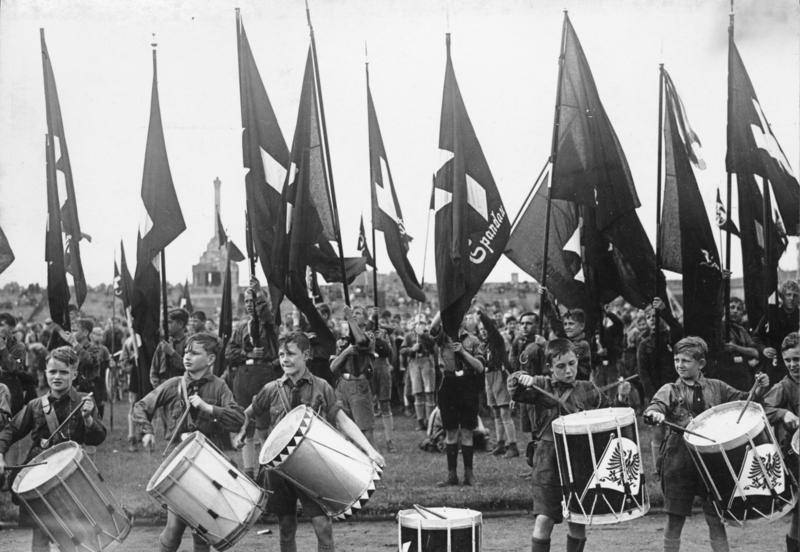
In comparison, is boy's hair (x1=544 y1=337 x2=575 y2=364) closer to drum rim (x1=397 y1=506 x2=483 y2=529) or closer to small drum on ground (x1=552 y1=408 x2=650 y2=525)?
small drum on ground (x1=552 y1=408 x2=650 y2=525)

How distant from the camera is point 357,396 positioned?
11.3 meters

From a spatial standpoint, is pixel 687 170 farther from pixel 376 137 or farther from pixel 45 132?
pixel 45 132

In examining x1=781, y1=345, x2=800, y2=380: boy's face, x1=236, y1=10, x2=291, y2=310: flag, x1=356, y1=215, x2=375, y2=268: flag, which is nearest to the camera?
x1=781, y1=345, x2=800, y2=380: boy's face

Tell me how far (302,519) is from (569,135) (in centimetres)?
494

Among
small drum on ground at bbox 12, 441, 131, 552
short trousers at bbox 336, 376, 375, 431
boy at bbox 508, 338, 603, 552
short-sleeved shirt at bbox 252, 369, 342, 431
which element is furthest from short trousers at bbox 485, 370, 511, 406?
small drum on ground at bbox 12, 441, 131, 552

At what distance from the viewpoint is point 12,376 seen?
33.3 ft

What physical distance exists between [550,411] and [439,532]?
5.25 ft

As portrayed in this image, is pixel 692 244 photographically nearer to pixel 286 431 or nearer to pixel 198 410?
pixel 286 431

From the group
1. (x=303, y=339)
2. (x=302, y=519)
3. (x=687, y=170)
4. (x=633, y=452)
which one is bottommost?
(x=302, y=519)

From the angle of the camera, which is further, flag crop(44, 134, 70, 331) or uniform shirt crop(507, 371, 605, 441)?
flag crop(44, 134, 70, 331)

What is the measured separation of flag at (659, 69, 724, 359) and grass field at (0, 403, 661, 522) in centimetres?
198

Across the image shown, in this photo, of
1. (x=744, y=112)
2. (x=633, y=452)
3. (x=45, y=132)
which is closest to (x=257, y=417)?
(x=633, y=452)

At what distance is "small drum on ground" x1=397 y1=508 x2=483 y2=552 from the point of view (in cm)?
597

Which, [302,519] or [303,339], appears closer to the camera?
→ [303,339]
